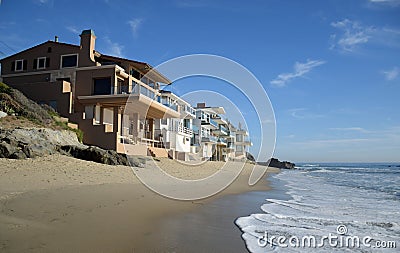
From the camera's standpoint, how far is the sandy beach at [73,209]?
4.46 metres

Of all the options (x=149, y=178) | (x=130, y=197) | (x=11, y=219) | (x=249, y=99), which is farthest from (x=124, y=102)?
(x=11, y=219)

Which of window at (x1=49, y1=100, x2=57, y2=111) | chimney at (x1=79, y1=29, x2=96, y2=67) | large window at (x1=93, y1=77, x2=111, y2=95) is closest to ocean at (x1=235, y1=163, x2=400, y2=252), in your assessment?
large window at (x1=93, y1=77, x2=111, y2=95)

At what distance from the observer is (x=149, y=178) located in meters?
13.9

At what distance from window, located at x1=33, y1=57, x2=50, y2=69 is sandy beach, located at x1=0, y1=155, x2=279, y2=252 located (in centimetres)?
1643

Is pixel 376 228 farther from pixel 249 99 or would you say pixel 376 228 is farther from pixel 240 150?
pixel 240 150

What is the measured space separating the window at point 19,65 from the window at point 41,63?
116cm

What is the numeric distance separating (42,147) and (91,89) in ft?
37.2

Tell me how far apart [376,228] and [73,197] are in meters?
7.38

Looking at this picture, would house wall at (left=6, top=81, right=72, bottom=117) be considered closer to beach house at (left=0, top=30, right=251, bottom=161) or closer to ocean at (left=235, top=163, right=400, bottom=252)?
beach house at (left=0, top=30, right=251, bottom=161)

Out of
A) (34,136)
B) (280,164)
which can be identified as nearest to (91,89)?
(34,136)

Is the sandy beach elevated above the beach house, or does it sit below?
below

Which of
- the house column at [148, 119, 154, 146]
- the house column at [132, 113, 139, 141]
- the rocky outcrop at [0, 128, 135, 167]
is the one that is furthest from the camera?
the house column at [148, 119, 154, 146]

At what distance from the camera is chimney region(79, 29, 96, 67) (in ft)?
80.9

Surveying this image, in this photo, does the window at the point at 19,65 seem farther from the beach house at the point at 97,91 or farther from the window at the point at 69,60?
the window at the point at 69,60
